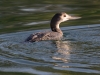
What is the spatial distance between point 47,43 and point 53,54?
Answer: 1.49 metres

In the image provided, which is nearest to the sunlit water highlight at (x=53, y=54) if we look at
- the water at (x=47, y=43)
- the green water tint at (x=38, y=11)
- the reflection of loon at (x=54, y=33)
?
the water at (x=47, y=43)

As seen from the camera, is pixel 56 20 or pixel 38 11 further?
pixel 38 11

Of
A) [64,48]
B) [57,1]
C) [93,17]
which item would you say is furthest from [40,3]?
[64,48]

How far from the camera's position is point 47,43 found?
1216 centimetres

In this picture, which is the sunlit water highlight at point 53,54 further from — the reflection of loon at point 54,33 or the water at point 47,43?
the reflection of loon at point 54,33

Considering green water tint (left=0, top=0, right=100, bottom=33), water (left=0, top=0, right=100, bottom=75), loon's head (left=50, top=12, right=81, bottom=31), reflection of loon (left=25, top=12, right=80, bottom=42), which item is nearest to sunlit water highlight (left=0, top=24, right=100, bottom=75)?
water (left=0, top=0, right=100, bottom=75)

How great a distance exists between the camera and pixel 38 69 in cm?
983

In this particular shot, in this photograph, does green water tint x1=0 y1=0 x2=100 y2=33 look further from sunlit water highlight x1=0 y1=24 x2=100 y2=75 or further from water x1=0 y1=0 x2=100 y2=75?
sunlit water highlight x1=0 y1=24 x2=100 y2=75

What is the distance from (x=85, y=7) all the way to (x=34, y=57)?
24.2 feet

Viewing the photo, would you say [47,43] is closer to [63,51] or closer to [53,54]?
[63,51]

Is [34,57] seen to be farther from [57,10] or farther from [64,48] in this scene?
[57,10]

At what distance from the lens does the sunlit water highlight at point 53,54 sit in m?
9.88

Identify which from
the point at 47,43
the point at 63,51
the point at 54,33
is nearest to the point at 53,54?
the point at 63,51

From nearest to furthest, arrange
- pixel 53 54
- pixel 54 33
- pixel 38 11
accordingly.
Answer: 1. pixel 53 54
2. pixel 54 33
3. pixel 38 11
